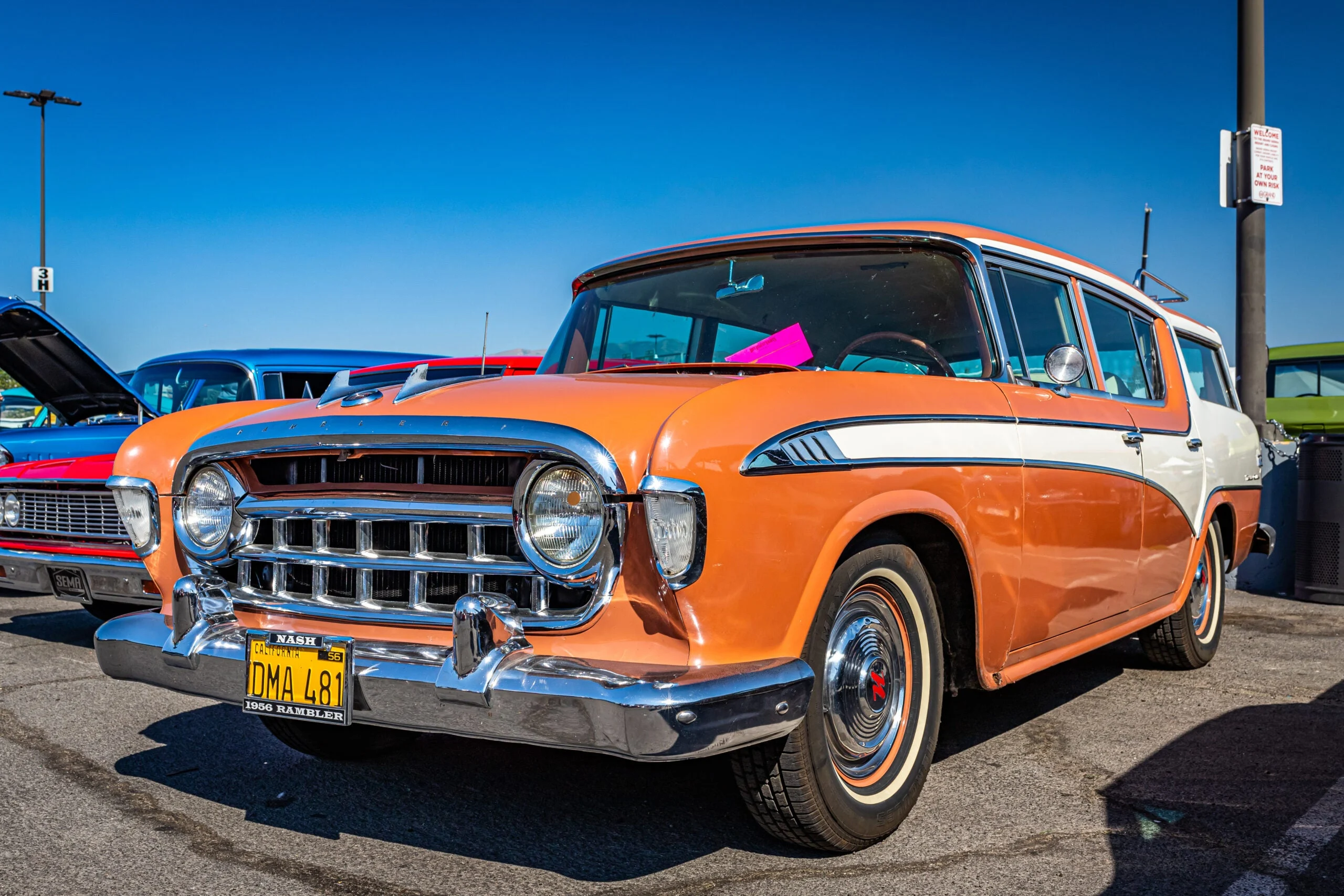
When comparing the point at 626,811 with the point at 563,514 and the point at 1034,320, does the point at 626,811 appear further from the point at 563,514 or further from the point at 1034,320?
the point at 1034,320

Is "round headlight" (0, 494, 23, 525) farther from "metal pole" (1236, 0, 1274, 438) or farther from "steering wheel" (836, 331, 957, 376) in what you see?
"metal pole" (1236, 0, 1274, 438)

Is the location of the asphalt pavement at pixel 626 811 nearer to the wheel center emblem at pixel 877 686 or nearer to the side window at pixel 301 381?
the wheel center emblem at pixel 877 686

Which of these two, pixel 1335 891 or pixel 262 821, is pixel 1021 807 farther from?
pixel 262 821

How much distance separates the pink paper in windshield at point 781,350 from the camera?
11.9ft

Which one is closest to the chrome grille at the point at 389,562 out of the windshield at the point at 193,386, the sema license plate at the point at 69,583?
the sema license plate at the point at 69,583

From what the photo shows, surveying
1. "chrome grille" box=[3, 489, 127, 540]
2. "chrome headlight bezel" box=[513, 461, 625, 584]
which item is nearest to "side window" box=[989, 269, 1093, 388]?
"chrome headlight bezel" box=[513, 461, 625, 584]

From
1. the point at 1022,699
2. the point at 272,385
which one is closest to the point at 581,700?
the point at 1022,699

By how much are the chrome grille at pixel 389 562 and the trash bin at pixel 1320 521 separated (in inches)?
269

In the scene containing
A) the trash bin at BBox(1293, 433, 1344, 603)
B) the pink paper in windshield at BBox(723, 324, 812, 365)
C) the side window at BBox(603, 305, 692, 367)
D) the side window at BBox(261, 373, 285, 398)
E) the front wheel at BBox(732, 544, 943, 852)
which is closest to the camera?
the front wheel at BBox(732, 544, 943, 852)

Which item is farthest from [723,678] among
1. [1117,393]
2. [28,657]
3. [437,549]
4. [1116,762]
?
[28,657]

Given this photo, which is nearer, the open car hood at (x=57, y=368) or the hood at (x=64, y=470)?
the hood at (x=64, y=470)

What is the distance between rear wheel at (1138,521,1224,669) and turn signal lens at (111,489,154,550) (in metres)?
4.14

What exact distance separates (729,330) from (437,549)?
1.48 metres

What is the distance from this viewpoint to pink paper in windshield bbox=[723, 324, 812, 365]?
143 inches
